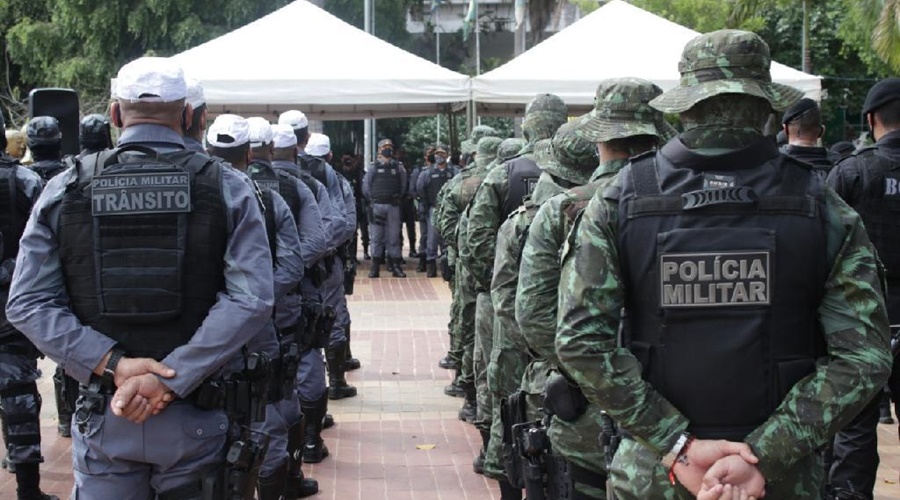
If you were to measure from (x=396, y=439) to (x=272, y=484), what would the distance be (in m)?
2.50

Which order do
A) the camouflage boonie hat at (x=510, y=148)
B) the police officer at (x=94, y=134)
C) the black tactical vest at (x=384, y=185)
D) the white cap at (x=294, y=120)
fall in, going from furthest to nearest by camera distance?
the black tactical vest at (x=384, y=185) → the white cap at (x=294, y=120) → the camouflage boonie hat at (x=510, y=148) → the police officer at (x=94, y=134)

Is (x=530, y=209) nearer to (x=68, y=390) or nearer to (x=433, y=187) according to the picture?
(x=68, y=390)

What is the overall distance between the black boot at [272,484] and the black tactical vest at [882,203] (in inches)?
125

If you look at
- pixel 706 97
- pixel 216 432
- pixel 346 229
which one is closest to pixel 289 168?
Result: pixel 346 229

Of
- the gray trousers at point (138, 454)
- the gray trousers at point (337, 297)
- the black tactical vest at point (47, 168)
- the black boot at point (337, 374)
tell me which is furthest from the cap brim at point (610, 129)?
the black boot at point (337, 374)

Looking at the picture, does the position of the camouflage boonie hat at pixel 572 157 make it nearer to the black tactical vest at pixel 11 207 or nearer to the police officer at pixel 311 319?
the police officer at pixel 311 319

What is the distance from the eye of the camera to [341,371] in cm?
955

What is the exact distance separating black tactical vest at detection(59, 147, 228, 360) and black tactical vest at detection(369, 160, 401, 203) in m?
14.4

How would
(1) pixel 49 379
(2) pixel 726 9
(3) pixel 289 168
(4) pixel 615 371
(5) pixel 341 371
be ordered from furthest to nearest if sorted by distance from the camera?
(2) pixel 726 9 < (1) pixel 49 379 < (5) pixel 341 371 < (3) pixel 289 168 < (4) pixel 615 371

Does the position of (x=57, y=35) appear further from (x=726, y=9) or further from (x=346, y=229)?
(x=346, y=229)

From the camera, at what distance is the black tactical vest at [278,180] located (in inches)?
257

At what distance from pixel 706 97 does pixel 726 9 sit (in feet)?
71.5

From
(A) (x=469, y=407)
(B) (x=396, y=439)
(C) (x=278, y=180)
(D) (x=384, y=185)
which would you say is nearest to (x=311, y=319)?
(C) (x=278, y=180)

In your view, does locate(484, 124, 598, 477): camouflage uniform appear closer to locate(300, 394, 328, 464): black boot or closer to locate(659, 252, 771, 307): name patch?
locate(659, 252, 771, 307): name patch
